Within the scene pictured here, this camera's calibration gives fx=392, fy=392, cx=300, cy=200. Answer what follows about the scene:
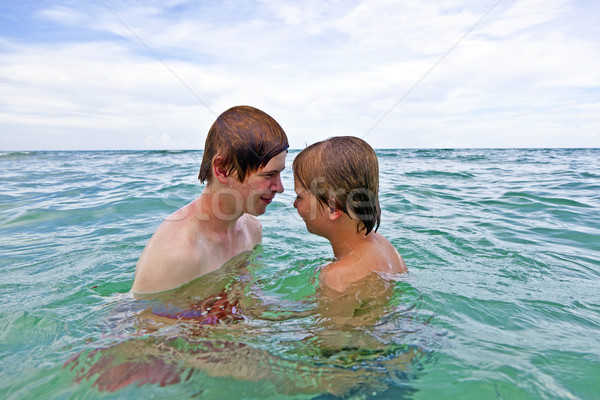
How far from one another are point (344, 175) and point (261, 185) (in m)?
0.73

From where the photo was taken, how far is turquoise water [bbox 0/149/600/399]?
215 cm

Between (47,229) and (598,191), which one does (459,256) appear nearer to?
(47,229)

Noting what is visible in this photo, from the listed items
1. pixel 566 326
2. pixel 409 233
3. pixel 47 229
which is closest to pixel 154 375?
pixel 566 326

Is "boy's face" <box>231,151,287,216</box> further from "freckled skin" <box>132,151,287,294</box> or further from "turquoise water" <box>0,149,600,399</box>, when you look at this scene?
"turquoise water" <box>0,149,600,399</box>

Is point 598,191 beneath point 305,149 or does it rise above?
beneath

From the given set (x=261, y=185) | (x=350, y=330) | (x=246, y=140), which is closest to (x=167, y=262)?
(x=261, y=185)

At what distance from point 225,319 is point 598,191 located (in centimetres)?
1034

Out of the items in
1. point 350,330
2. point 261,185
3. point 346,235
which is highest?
point 261,185

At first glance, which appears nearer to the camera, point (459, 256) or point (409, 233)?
point (459, 256)

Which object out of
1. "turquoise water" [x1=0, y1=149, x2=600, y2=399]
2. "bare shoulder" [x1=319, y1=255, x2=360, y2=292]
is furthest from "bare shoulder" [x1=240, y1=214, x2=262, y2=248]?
"bare shoulder" [x1=319, y1=255, x2=360, y2=292]

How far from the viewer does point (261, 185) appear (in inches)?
133

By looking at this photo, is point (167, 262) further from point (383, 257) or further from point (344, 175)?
point (383, 257)

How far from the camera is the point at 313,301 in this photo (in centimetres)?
312

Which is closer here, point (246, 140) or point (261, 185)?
point (246, 140)
